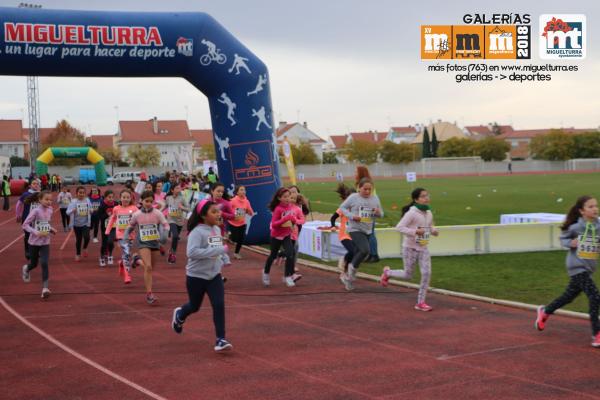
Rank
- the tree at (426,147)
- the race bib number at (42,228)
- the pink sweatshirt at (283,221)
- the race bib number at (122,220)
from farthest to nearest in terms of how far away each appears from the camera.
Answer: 1. the tree at (426,147)
2. the race bib number at (122,220)
3. the pink sweatshirt at (283,221)
4. the race bib number at (42,228)

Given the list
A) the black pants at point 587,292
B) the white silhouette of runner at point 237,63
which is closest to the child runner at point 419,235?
the black pants at point 587,292

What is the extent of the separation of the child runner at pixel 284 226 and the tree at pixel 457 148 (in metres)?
102

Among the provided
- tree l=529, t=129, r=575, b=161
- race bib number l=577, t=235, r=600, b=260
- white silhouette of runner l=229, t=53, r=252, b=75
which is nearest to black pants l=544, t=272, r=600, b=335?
race bib number l=577, t=235, r=600, b=260

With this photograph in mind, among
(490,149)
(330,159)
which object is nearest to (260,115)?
(490,149)

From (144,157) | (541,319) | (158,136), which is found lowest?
(541,319)

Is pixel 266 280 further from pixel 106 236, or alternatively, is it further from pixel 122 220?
pixel 106 236

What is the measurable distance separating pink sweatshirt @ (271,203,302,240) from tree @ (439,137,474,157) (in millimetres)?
102147

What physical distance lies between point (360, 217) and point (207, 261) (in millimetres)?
4232

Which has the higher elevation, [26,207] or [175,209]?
[26,207]

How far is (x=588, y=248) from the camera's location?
802 cm

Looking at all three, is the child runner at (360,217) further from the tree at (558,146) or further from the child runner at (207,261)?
the tree at (558,146)

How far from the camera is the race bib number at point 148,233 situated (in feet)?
36.2

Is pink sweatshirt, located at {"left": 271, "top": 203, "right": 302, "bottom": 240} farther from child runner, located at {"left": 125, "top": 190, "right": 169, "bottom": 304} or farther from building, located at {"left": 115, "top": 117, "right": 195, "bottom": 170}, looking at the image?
building, located at {"left": 115, "top": 117, "right": 195, "bottom": 170}

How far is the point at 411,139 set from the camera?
541 ft
